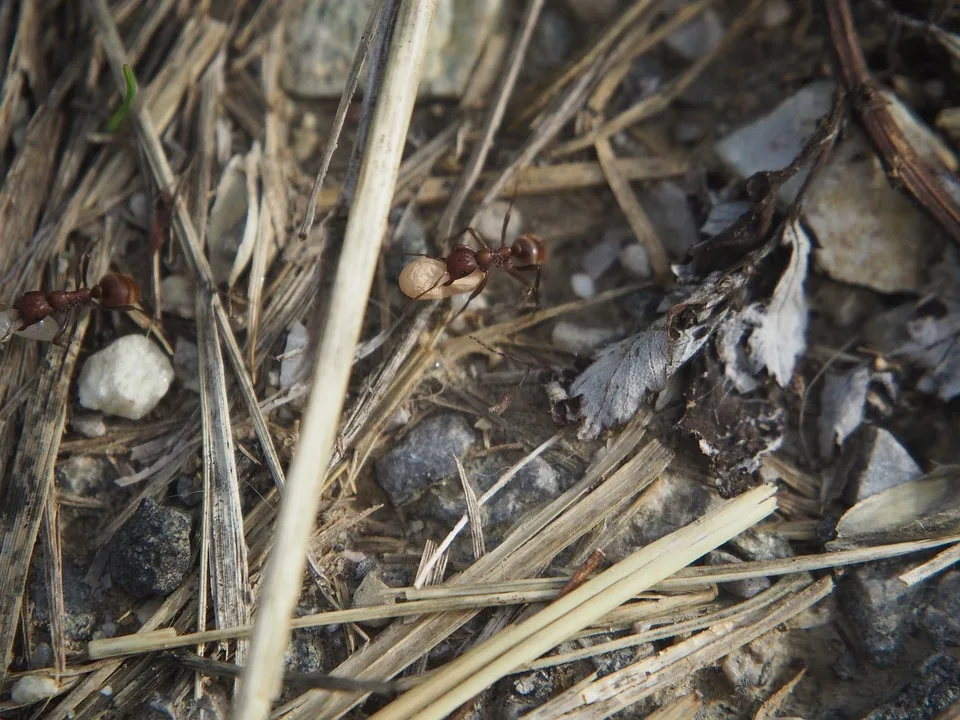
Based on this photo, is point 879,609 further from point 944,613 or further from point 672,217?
point 672,217

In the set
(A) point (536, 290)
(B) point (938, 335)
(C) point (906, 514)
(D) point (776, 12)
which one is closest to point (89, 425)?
(A) point (536, 290)

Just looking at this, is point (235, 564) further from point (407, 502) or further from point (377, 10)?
point (377, 10)

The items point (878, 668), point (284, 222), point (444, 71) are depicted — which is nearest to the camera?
point (878, 668)

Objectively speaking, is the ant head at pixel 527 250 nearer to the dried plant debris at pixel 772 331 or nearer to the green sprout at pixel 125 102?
the dried plant debris at pixel 772 331

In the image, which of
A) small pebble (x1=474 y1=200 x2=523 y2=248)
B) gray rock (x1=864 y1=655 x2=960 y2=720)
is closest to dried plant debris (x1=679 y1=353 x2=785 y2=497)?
gray rock (x1=864 y1=655 x2=960 y2=720)

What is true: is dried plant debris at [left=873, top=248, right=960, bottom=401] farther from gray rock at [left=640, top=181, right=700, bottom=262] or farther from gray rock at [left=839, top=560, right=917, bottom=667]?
gray rock at [left=640, top=181, right=700, bottom=262]

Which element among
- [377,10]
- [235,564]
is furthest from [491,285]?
[235,564]

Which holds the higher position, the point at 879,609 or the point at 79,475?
the point at 79,475
